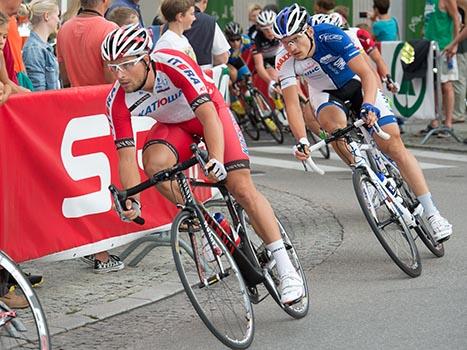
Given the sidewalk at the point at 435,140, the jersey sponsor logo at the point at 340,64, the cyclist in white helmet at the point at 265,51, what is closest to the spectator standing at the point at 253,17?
the cyclist in white helmet at the point at 265,51

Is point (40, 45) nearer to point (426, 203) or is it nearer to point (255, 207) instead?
point (426, 203)

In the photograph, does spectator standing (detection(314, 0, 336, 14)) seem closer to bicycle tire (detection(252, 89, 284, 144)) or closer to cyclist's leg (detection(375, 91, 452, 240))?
bicycle tire (detection(252, 89, 284, 144))

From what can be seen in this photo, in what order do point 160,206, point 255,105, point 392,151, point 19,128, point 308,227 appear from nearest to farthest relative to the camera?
point 19,128 < point 392,151 < point 160,206 < point 308,227 < point 255,105

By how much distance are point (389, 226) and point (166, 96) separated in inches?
82.5

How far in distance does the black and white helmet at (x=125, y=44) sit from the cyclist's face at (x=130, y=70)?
0.13 feet

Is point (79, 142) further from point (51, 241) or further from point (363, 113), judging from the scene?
point (363, 113)

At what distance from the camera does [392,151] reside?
9047mm

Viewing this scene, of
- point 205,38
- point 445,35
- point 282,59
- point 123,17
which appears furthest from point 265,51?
point 282,59

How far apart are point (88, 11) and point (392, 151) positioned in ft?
8.79

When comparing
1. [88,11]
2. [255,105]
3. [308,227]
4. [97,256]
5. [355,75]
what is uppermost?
[88,11]

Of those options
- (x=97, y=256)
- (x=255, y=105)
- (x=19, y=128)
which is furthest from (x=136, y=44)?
(x=255, y=105)

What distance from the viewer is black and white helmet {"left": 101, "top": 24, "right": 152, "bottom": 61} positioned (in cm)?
666

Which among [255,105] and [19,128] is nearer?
[19,128]

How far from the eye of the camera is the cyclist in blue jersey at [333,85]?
8.42 meters
